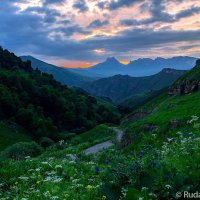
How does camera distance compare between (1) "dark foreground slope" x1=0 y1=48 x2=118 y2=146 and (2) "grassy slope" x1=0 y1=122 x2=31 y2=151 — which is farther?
(1) "dark foreground slope" x1=0 y1=48 x2=118 y2=146

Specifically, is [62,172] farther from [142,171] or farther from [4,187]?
[142,171]

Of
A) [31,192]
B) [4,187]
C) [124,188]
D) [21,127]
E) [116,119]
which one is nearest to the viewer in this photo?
[124,188]

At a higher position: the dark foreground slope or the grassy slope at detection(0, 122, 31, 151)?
the dark foreground slope

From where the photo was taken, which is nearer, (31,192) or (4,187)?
(31,192)

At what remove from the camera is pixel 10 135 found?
125000 millimetres

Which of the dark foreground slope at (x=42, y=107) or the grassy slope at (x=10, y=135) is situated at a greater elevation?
the dark foreground slope at (x=42, y=107)

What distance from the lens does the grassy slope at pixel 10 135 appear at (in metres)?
116

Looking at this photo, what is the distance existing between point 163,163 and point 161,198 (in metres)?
1.26

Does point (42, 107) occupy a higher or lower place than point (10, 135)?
higher

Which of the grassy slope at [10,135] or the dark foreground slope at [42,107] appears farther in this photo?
the dark foreground slope at [42,107]

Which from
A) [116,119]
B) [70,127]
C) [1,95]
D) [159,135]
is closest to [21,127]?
[1,95]

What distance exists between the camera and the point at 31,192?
34.7ft

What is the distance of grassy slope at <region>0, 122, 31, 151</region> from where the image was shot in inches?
4558

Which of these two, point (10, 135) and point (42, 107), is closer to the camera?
point (10, 135)
